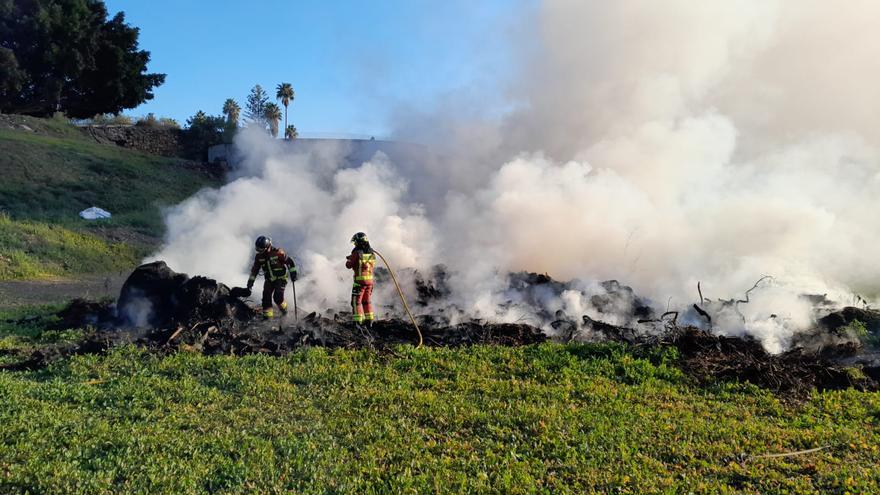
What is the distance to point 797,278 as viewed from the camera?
14164 millimetres

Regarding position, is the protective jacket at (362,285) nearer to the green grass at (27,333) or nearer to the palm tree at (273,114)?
the green grass at (27,333)

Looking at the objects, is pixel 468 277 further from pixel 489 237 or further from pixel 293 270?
pixel 293 270

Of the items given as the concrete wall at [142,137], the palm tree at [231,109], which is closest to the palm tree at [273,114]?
the palm tree at [231,109]

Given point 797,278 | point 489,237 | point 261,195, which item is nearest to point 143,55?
point 261,195

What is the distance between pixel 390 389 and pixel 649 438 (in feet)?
9.55

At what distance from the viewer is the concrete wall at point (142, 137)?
38906mm

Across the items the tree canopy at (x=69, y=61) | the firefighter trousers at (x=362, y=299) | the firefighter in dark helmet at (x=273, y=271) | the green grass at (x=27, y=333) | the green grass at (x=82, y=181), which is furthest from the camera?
the tree canopy at (x=69, y=61)

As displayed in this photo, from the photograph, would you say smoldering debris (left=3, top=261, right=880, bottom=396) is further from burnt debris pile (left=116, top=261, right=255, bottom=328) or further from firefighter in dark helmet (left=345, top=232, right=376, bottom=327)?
firefighter in dark helmet (left=345, top=232, right=376, bottom=327)

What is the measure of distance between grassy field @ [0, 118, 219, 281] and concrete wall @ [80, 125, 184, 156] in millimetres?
1838

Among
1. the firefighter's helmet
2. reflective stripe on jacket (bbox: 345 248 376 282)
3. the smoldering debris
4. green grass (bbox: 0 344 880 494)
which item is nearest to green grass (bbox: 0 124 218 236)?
the smoldering debris

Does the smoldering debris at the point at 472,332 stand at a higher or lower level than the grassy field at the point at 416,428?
higher

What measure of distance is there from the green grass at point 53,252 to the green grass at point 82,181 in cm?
167

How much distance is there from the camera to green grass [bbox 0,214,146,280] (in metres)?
19.6

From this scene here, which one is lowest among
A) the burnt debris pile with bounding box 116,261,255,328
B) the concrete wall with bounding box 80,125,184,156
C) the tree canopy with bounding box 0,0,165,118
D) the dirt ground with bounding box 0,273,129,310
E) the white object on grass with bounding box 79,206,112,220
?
the burnt debris pile with bounding box 116,261,255,328
